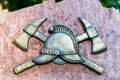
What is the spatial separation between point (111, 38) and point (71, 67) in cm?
50

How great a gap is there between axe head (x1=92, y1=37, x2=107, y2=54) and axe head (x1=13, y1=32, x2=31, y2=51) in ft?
2.11

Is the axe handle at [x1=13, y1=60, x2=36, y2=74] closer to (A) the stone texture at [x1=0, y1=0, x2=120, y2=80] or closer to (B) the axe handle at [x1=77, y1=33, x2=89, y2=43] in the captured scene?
(A) the stone texture at [x1=0, y1=0, x2=120, y2=80]

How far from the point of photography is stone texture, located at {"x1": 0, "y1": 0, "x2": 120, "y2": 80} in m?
4.96

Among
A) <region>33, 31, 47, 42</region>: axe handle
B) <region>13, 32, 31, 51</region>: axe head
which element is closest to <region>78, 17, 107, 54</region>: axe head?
<region>33, 31, 47, 42</region>: axe handle

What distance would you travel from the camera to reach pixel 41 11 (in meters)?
5.23

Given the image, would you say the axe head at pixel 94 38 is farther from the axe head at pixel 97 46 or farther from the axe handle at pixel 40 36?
the axe handle at pixel 40 36

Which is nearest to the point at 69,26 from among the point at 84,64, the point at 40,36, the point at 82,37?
the point at 82,37

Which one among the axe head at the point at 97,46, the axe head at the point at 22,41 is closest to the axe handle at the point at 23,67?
the axe head at the point at 22,41

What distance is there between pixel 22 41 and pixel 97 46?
74cm

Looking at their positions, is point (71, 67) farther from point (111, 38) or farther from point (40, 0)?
point (40, 0)

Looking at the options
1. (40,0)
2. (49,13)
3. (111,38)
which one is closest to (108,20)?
(111,38)

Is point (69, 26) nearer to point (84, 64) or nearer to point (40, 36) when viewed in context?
point (40, 36)

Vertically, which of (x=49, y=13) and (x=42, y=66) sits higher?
(x=49, y=13)

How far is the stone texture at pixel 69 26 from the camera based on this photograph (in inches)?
195
